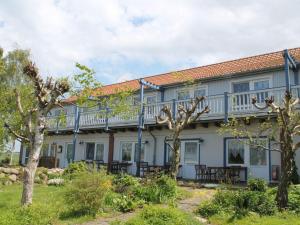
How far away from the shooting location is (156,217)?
732 cm

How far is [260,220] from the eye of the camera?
8.55m

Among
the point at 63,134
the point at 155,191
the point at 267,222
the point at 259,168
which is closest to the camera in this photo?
the point at 267,222

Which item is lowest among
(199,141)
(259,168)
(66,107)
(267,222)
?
(267,222)

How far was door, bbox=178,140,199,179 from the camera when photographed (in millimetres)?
19234

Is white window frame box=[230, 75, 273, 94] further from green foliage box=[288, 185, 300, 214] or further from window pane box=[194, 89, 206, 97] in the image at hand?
green foliage box=[288, 185, 300, 214]

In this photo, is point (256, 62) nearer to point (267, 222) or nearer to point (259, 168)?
point (259, 168)

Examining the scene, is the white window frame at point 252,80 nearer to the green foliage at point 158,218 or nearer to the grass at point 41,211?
the grass at point 41,211

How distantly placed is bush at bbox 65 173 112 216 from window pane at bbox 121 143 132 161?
1349 centimetres

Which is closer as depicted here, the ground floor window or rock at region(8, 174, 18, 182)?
rock at region(8, 174, 18, 182)

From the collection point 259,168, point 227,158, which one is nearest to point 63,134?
point 227,158

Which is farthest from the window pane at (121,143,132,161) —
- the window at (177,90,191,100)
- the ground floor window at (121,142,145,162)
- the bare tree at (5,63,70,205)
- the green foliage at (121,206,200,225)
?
the green foliage at (121,206,200,225)

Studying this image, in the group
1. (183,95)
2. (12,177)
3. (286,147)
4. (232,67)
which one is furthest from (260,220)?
(232,67)

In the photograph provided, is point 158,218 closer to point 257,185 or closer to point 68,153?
point 257,185

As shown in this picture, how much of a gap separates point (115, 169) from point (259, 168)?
8.93 metres
